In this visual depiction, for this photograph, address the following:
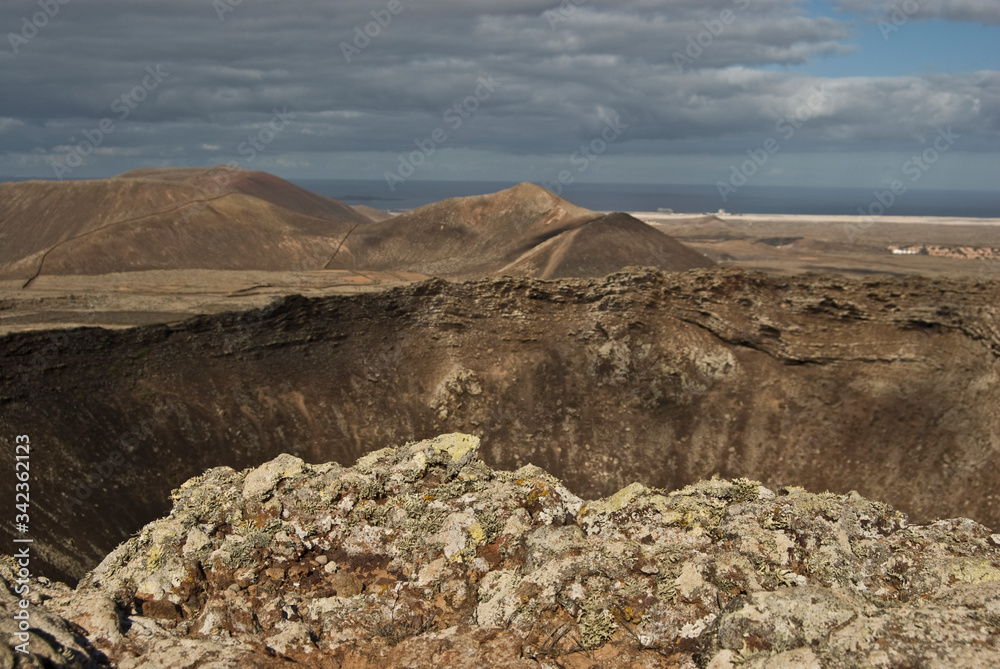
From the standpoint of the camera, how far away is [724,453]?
67.5 feet

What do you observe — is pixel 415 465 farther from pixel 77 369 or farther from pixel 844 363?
pixel 844 363

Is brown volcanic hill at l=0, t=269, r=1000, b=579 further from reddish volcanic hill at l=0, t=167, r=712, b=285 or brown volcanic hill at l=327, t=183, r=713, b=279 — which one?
brown volcanic hill at l=327, t=183, r=713, b=279

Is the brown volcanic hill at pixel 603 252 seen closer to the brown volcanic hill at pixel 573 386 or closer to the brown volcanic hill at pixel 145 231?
the brown volcanic hill at pixel 145 231

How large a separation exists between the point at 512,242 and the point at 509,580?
52.8 metres

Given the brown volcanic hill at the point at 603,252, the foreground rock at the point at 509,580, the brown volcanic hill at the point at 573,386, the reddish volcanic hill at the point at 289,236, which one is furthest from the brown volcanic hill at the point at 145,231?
the foreground rock at the point at 509,580

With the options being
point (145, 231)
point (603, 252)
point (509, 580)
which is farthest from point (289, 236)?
point (509, 580)

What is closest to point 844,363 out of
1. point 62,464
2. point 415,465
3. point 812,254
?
point 415,465

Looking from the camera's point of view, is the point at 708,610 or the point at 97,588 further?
the point at 97,588

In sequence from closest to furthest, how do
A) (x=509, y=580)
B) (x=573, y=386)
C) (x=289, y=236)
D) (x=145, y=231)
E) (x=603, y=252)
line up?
(x=509, y=580)
(x=573, y=386)
(x=603, y=252)
(x=145, y=231)
(x=289, y=236)

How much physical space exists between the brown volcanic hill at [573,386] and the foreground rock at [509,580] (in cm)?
1044

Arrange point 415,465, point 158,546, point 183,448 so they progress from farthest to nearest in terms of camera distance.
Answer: point 183,448 < point 415,465 < point 158,546

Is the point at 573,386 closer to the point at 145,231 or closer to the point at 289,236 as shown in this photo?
the point at 289,236

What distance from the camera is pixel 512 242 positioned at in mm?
59406

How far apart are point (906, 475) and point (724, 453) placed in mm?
4812
